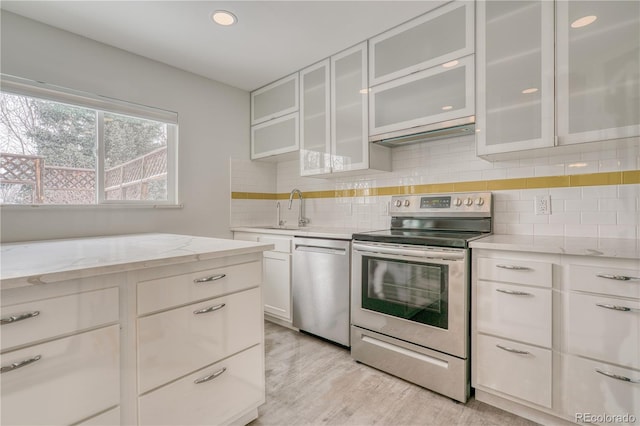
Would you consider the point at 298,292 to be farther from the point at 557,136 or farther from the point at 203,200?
the point at 557,136

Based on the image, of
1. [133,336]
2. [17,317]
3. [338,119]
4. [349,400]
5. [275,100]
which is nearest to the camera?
[17,317]

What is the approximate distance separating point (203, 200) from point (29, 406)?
7.48 ft

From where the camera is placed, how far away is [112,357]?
115 cm

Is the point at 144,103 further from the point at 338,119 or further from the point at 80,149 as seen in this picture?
the point at 338,119

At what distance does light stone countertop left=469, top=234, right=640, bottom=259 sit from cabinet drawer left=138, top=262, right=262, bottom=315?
4.19ft

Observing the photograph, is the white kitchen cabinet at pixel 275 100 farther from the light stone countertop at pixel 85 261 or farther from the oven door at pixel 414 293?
the light stone countertop at pixel 85 261

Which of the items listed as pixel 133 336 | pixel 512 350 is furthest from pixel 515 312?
pixel 133 336

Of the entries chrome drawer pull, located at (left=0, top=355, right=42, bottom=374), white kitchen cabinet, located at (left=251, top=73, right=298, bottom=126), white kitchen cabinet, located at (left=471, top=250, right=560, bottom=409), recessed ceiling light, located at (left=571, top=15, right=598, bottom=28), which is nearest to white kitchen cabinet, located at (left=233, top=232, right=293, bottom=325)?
white kitchen cabinet, located at (left=251, top=73, right=298, bottom=126)

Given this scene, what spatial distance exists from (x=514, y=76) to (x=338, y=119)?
135 cm

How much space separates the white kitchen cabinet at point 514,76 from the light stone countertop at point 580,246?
1.86 ft

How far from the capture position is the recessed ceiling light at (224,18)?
2127mm

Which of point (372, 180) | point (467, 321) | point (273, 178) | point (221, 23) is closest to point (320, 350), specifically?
point (467, 321)

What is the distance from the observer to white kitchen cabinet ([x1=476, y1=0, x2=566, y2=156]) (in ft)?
5.72

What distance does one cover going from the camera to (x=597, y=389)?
1.44m
